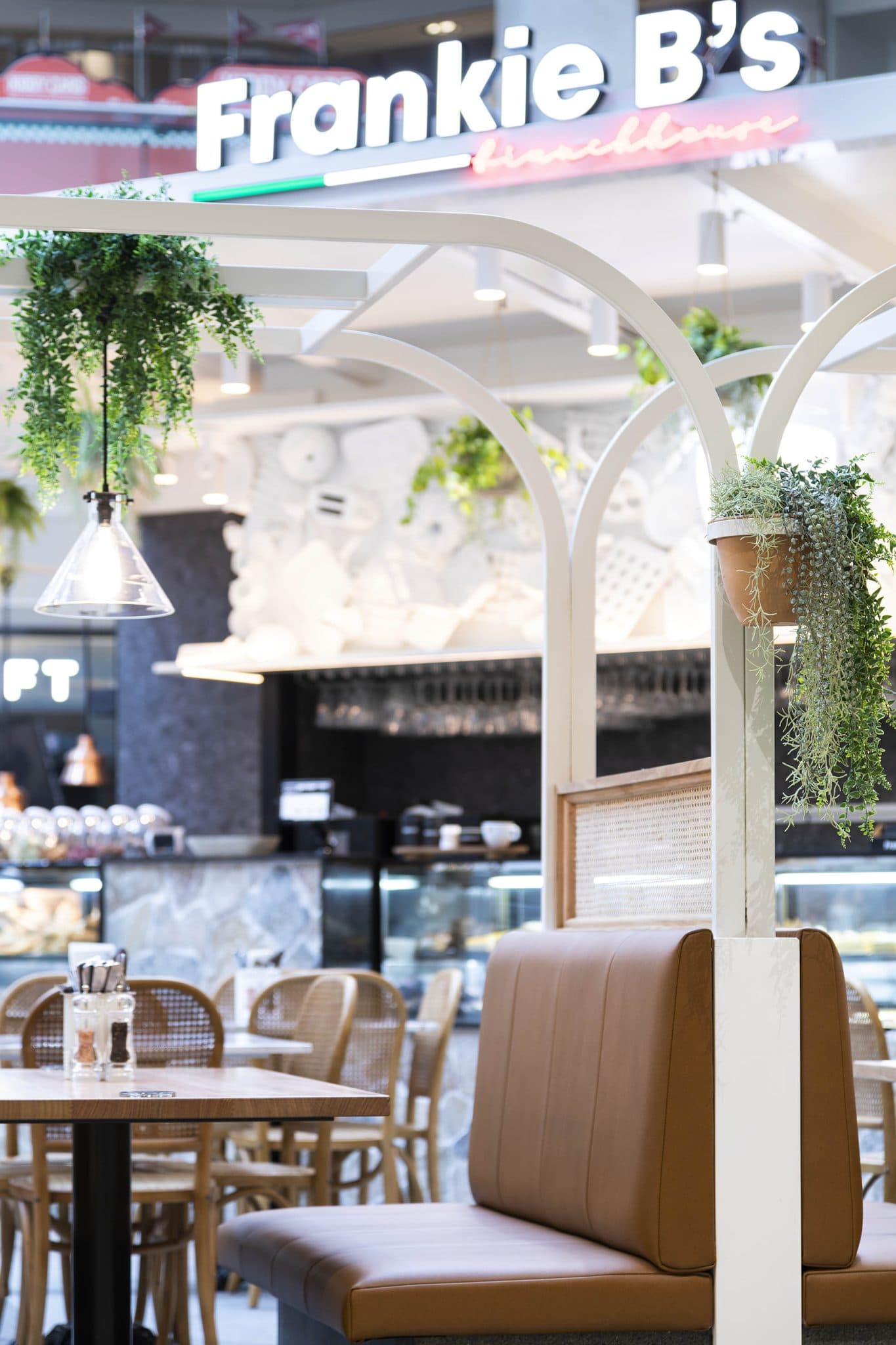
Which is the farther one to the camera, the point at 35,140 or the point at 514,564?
the point at 514,564

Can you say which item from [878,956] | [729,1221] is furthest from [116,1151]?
[878,956]

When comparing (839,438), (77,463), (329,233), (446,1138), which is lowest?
(446,1138)

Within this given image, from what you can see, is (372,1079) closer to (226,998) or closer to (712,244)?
(226,998)

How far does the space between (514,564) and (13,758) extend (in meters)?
7.87

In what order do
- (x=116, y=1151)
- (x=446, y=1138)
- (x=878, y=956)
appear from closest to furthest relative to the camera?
(x=116, y=1151) < (x=878, y=956) < (x=446, y=1138)

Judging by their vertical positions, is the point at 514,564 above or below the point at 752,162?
below

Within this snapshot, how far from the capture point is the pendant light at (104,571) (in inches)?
166

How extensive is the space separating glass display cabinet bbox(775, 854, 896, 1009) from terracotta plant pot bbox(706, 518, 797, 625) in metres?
3.87

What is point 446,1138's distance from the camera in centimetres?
750

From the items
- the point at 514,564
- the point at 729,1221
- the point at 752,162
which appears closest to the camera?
the point at 729,1221

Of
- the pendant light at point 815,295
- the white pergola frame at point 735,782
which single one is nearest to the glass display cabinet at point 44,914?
the pendant light at point 815,295

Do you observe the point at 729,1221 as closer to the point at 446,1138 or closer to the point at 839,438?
the point at 446,1138

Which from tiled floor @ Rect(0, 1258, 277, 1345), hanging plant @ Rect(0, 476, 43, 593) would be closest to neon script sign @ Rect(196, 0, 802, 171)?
hanging plant @ Rect(0, 476, 43, 593)

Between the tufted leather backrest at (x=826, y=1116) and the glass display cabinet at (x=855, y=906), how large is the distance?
3.69m
